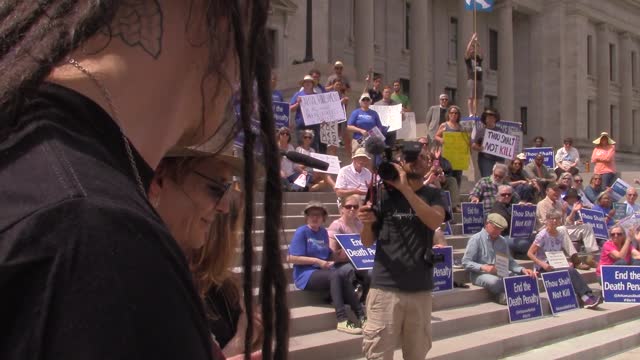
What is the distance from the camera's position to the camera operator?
5516 millimetres

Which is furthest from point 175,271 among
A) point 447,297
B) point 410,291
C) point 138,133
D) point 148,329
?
point 447,297

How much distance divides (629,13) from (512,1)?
45.2 ft

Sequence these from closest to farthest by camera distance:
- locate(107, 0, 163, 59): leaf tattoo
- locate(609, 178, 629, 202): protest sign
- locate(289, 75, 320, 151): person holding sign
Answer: locate(107, 0, 163, 59): leaf tattoo, locate(289, 75, 320, 151): person holding sign, locate(609, 178, 629, 202): protest sign

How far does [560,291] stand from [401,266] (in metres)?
5.63

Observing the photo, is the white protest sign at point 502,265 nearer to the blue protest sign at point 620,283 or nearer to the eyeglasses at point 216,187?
the blue protest sign at point 620,283

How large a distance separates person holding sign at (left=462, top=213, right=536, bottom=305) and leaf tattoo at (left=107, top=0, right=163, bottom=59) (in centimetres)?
916

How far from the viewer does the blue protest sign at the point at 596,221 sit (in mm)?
13555

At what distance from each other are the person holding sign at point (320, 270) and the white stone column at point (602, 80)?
1761 inches

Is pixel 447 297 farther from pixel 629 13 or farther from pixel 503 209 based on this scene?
pixel 629 13

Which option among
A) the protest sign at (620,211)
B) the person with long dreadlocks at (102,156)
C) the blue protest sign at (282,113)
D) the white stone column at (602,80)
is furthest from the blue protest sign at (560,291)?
the white stone column at (602,80)

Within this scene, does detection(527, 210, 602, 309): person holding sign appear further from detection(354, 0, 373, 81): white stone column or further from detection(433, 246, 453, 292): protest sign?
detection(354, 0, 373, 81): white stone column

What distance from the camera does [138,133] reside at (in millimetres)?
829

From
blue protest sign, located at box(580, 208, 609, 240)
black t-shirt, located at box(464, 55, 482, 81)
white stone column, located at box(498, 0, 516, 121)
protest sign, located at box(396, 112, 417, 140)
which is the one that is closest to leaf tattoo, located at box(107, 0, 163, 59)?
blue protest sign, located at box(580, 208, 609, 240)

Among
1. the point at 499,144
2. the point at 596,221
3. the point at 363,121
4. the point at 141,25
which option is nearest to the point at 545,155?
the point at 499,144
